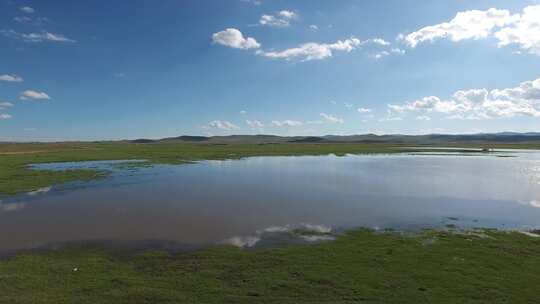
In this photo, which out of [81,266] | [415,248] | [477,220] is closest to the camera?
[81,266]

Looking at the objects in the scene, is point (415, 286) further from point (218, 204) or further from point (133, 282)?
point (218, 204)

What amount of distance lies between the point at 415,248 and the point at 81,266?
10652 mm

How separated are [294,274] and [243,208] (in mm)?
9219

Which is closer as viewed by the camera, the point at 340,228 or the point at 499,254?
the point at 499,254

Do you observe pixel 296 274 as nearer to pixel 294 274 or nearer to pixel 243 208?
pixel 294 274

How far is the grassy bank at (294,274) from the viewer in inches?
320

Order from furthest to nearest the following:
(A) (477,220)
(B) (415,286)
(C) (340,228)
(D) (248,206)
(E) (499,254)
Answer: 1. (D) (248,206)
2. (A) (477,220)
3. (C) (340,228)
4. (E) (499,254)
5. (B) (415,286)

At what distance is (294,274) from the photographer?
948cm

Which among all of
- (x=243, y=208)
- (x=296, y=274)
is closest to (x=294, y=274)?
(x=296, y=274)

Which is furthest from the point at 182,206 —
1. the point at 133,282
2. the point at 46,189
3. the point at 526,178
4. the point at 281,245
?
the point at 526,178

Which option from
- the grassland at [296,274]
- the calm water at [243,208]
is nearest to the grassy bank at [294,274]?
the grassland at [296,274]

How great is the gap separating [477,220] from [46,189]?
27.0m

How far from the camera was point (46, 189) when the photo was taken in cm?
2436

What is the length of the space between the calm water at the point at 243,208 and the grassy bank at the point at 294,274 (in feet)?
6.38
